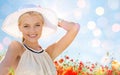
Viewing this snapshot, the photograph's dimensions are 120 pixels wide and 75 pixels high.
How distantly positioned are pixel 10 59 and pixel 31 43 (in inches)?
11.1

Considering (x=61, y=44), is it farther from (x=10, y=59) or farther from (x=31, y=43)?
(x=10, y=59)

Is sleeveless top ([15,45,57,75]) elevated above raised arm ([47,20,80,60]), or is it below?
below

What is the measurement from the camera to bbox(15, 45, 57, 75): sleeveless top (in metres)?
2.65

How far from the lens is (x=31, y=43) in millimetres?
2814

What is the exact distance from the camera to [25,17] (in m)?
2.77

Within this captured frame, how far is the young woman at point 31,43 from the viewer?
2643 millimetres

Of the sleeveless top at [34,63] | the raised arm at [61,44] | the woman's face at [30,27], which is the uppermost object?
the woman's face at [30,27]

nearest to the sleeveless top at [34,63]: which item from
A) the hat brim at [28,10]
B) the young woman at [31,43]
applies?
the young woman at [31,43]

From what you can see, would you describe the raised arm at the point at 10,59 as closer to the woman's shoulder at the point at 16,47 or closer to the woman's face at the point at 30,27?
the woman's shoulder at the point at 16,47

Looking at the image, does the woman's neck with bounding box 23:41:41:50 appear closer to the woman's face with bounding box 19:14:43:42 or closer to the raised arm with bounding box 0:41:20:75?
the woman's face with bounding box 19:14:43:42

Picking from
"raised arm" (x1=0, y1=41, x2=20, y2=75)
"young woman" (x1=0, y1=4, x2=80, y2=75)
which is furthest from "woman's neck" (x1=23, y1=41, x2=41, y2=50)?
"raised arm" (x1=0, y1=41, x2=20, y2=75)

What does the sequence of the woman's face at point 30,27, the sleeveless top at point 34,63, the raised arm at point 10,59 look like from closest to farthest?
the raised arm at point 10,59, the sleeveless top at point 34,63, the woman's face at point 30,27

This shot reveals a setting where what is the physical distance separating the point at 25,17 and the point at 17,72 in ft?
1.36

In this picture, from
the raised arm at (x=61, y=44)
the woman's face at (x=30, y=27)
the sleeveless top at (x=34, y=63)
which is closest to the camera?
the sleeveless top at (x=34, y=63)
